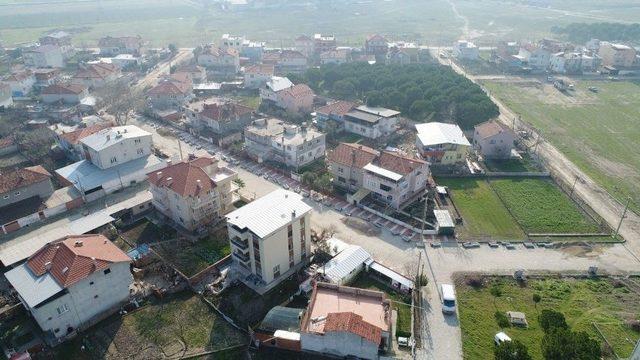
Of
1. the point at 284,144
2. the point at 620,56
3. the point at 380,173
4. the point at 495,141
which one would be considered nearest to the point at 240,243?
the point at 380,173

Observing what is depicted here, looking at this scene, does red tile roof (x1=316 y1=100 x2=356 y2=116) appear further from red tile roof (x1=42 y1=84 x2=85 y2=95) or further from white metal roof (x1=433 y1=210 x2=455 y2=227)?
red tile roof (x1=42 y1=84 x2=85 y2=95)

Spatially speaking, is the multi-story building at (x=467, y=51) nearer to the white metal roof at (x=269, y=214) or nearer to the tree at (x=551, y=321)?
the white metal roof at (x=269, y=214)

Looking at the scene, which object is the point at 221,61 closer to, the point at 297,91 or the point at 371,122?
the point at 297,91

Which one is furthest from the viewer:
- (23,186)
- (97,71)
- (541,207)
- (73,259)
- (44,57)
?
(44,57)

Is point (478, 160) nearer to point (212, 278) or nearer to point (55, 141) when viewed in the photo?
point (212, 278)

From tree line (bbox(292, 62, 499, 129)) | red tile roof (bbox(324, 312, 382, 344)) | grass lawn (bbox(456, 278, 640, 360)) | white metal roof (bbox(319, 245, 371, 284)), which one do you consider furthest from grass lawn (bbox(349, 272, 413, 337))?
tree line (bbox(292, 62, 499, 129))

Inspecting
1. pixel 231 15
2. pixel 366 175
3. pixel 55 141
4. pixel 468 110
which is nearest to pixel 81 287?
pixel 366 175

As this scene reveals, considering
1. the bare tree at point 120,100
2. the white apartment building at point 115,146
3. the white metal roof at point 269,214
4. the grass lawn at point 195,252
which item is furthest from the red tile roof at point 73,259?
the bare tree at point 120,100
